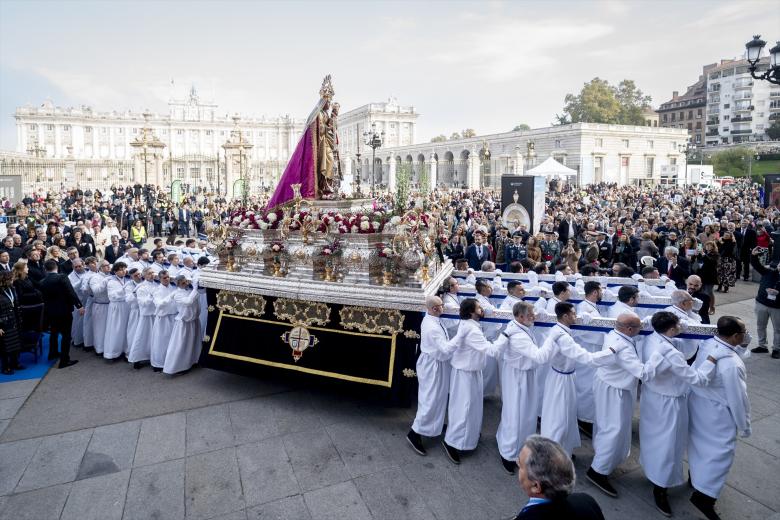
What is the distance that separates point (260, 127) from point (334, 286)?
107 meters

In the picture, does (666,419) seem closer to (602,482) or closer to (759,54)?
(602,482)

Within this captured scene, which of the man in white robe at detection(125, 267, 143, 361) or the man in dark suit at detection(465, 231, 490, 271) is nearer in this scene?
the man in white robe at detection(125, 267, 143, 361)

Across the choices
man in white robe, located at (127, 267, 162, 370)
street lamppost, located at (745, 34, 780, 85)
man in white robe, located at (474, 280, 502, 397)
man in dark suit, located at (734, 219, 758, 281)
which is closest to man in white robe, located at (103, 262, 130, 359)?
man in white robe, located at (127, 267, 162, 370)

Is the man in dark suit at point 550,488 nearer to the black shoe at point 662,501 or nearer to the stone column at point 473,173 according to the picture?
the black shoe at point 662,501

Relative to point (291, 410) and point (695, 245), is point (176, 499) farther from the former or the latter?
point (695, 245)

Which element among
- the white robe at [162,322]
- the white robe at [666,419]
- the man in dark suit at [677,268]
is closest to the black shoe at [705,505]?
the white robe at [666,419]

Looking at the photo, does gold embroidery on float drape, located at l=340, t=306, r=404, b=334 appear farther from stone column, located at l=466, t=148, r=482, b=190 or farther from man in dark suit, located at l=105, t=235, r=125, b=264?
stone column, located at l=466, t=148, r=482, b=190

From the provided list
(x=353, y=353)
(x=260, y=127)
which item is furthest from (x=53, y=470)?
(x=260, y=127)

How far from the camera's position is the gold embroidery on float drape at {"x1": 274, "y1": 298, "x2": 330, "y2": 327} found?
22.1 ft

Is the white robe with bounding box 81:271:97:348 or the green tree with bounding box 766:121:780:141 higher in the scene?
the green tree with bounding box 766:121:780:141

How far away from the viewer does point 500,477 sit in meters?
5.21

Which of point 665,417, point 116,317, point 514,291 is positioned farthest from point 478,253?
point 116,317

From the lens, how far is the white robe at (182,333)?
25.9 ft

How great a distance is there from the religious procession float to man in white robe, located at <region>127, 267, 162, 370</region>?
1353 millimetres
